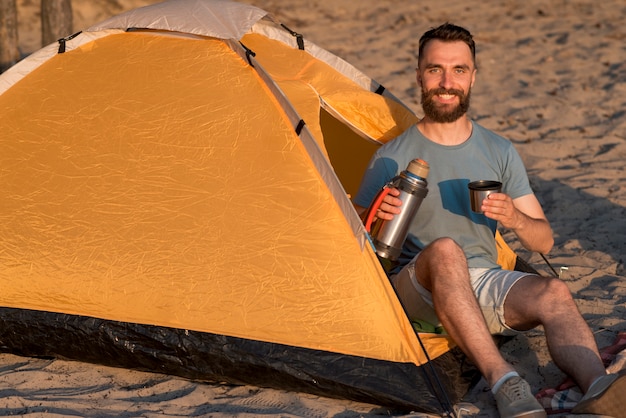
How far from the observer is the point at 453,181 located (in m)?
3.61

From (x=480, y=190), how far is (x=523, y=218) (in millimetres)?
275

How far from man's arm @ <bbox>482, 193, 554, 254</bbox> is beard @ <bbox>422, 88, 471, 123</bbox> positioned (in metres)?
0.38

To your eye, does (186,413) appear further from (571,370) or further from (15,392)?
(571,370)

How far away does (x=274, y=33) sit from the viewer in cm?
448

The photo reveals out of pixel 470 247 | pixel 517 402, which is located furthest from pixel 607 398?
pixel 470 247

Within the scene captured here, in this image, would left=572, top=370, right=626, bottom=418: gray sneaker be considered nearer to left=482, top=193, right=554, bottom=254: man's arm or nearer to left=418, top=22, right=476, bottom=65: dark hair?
left=482, top=193, right=554, bottom=254: man's arm

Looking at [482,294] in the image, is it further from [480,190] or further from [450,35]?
[450,35]

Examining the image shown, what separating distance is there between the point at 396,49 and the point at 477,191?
17.9 feet

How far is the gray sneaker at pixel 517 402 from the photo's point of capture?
3020 mm

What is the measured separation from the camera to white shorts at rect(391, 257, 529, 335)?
3400 millimetres

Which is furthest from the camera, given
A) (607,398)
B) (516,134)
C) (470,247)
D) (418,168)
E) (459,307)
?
(516,134)

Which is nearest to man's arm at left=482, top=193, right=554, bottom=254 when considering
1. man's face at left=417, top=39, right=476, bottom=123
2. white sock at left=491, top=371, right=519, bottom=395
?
man's face at left=417, top=39, right=476, bottom=123

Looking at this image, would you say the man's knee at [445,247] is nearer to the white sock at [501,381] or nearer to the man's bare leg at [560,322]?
the man's bare leg at [560,322]

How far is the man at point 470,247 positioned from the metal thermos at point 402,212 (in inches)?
1.3
